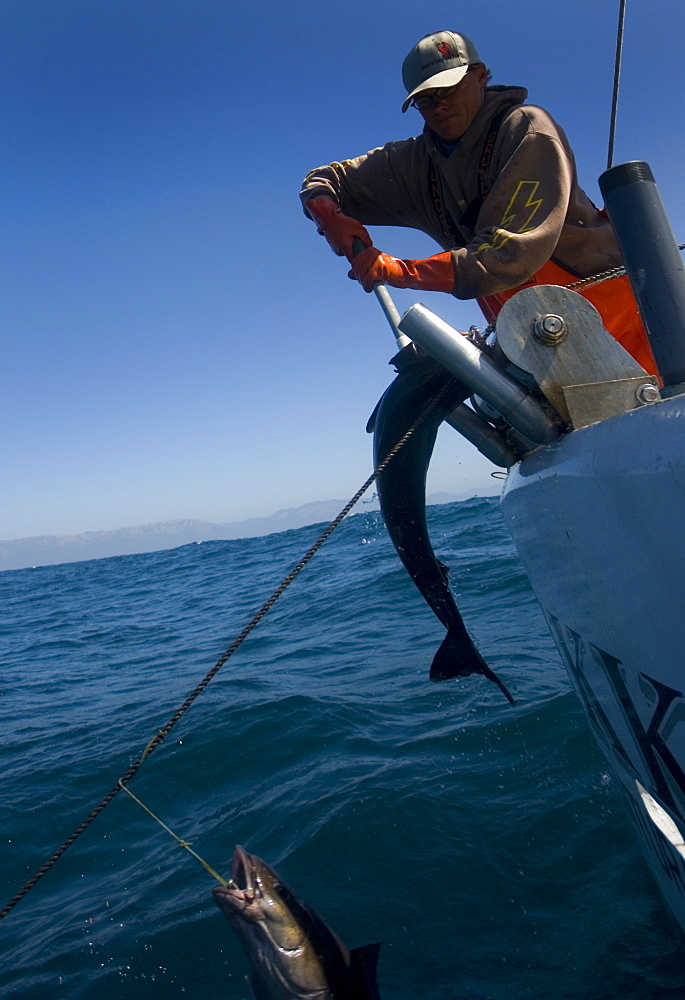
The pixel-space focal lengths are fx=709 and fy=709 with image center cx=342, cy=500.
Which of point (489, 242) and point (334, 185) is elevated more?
point (334, 185)

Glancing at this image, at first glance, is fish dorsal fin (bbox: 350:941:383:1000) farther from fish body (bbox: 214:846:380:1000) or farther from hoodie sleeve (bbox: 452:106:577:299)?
hoodie sleeve (bbox: 452:106:577:299)

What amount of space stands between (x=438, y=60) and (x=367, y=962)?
9.72ft

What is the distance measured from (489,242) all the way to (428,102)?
0.69m

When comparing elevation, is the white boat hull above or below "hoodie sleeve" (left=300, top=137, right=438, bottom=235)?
below

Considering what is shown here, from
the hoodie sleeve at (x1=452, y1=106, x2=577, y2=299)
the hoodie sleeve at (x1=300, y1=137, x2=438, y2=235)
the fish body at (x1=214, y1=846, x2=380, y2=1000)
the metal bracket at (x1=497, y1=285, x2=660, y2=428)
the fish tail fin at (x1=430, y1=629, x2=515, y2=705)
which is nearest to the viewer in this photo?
the metal bracket at (x1=497, y1=285, x2=660, y2=428)

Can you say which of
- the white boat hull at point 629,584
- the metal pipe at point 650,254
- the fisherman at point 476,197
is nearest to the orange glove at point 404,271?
the fisherman at point 476,197

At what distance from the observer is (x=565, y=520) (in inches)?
68.2

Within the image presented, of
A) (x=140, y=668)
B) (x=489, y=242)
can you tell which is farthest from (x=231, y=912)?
(x=140, y=668)

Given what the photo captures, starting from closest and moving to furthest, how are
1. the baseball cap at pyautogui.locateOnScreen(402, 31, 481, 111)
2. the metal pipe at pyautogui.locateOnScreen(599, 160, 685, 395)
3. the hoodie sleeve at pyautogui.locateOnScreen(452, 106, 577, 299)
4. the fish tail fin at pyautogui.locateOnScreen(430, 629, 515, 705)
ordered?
1. the metal pipe at pyautogui.locateOnScreen(599, 160, 685, 395)
2. the hoodie sleeve at pyautogui.locateOnScreen(452, 106, 577, 299)
3. the baseball cap at pyautogui.locateOnScreen(402, 31, 481, 111)
4. the fish tail fin at pyautogui.locateOnScreen(430, 629, 515, 705)

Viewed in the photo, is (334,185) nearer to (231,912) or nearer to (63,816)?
(231,912)

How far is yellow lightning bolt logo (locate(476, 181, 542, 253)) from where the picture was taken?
2215 mm

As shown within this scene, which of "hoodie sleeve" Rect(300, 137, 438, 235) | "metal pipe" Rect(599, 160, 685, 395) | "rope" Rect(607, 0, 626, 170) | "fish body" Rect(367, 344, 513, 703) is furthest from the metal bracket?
"hoodie sleeve" Rect(300, 137, 438, 235)

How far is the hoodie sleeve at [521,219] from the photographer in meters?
2.21

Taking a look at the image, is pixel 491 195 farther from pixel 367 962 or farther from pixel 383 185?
pixel 367 962
